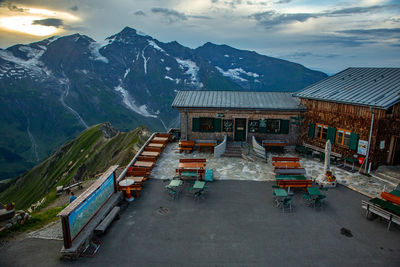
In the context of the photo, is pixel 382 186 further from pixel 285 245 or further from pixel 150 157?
pixel 150 157

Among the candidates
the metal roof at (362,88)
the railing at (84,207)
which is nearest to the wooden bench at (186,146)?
the railing at (84,207)

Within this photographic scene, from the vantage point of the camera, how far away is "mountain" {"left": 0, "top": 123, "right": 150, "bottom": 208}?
34.1 m

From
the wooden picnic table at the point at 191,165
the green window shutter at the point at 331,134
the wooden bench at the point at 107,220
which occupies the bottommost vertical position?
the wooden bench at the point at 107,220

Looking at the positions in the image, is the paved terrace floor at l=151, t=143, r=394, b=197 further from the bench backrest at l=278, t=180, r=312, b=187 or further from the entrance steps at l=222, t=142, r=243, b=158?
the bench backrest at l=278, t=180, r=312, b=187

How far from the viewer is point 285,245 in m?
10.7

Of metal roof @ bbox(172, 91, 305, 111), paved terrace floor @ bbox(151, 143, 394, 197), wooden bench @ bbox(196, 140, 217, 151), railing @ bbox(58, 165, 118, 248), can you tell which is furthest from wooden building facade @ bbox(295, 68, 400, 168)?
railing @ bbox(58, 165, 118, 248)

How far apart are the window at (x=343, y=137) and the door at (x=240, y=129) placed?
7061 mm

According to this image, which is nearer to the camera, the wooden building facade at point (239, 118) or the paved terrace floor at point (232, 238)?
the paved terrace floor at point (232, 238)

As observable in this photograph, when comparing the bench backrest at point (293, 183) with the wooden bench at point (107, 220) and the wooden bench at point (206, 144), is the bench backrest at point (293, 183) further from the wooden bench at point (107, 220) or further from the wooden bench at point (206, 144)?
the wooden bench at point (107, 220)

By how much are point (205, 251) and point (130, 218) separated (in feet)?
13.8

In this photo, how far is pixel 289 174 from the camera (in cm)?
1670

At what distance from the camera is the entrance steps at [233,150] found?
68.8 feet

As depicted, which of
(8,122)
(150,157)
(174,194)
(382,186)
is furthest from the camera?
(8,122)

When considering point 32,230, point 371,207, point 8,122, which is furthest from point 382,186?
point 8,122
